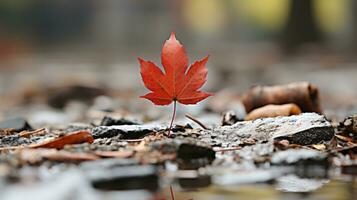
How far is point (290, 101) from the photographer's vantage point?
2.75 metres

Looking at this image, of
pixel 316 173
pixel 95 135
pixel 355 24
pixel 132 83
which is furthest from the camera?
pixel 355 24

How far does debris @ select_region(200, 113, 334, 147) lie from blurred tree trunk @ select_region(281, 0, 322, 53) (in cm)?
1038

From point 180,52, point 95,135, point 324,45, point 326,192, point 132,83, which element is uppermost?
point 324,45

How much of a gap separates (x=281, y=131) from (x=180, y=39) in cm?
2224

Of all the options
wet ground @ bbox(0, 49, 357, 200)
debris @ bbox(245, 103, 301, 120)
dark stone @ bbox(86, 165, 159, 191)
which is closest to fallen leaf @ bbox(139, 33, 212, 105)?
wet ground @ bbox(0, 49, 357, 200)

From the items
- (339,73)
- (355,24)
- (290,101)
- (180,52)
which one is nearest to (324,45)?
(355,24)

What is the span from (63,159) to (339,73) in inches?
273

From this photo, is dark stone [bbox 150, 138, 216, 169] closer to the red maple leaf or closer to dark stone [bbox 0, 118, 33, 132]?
the red maple leaf

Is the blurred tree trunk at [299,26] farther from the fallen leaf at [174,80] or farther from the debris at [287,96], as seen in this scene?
the fallen leaf at [174,80]

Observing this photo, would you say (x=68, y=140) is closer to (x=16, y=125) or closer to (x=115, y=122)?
Result: (x=115, y=122)

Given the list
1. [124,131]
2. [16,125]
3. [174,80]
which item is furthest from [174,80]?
[16,125]

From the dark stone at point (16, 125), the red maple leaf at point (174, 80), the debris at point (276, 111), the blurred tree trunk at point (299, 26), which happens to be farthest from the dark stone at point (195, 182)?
the blurred tree trunk at point (299, 26)

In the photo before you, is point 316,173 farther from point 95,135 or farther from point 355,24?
point 355,24

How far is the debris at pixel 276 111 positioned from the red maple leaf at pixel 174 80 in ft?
1.93
